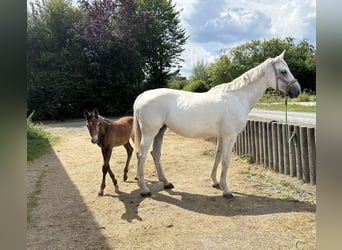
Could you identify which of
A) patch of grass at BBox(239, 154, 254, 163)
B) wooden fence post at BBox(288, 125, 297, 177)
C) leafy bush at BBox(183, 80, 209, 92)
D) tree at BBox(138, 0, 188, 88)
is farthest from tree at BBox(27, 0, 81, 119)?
wooden fence post at BBox(288, 125, 297, 177)

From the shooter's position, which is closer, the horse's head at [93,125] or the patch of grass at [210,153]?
the horse's head at [93,125]

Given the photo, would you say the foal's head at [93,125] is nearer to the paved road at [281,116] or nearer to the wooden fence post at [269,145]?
the wooden fence post at [269,145]

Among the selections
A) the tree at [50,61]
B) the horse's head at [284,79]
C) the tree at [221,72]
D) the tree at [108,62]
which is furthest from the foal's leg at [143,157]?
the tree at [50,61]

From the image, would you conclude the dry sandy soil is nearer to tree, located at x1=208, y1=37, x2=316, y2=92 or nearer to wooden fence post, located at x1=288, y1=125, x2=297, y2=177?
wooden fence post, located at x1=288, y1=125, x2=297, y2=177

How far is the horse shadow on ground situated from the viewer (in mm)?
2334

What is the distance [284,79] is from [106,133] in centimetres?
182

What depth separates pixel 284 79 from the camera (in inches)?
106

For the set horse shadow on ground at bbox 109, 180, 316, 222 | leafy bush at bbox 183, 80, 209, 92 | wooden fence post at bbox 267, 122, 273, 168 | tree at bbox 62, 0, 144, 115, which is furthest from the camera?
tree at bbox 62, 0, 144, 115

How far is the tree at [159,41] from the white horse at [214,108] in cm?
848

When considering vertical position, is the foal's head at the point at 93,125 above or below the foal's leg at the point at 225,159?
above

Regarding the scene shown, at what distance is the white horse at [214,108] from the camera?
2705mm

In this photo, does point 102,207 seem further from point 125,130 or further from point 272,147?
point 272,147

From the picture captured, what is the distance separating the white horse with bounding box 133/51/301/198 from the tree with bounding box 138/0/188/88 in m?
8.48

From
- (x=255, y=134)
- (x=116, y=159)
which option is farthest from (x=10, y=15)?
(x=116, y=159)
